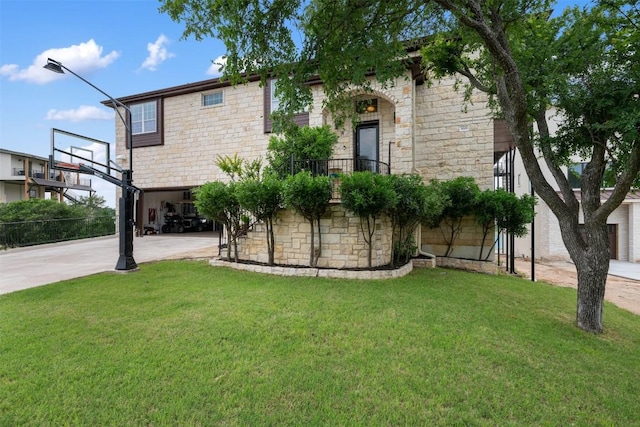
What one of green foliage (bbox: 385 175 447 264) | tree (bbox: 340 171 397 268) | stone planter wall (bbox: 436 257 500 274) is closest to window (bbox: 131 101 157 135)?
tree (bbox: 340 171 397 268)

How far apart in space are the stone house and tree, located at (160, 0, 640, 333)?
0.91m

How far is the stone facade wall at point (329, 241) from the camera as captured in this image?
7.46 meters

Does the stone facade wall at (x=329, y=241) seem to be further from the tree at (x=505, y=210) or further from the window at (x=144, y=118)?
the window at (x=144, y=118)

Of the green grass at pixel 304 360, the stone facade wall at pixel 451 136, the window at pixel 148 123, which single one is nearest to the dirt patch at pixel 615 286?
the green grass at pixel 304 360

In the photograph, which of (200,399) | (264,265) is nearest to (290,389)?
(200,399)

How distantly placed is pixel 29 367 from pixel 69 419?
1.21m

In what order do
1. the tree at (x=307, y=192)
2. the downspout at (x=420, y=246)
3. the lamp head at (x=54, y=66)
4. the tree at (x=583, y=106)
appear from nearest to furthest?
the tree at (x=583, y=106)
the tree at (x=307, y=192)
the lamp head at (x=54, y=66)
the downspout at (x=420, y=246)

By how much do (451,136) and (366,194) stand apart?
18.9 feet

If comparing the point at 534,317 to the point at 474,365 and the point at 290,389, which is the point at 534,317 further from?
the point at 290,389

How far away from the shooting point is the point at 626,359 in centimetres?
374

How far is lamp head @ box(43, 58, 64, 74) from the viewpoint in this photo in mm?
6855

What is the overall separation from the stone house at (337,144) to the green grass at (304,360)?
8.06 feet

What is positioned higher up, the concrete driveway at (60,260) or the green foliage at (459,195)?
the green foliage at (459,195)

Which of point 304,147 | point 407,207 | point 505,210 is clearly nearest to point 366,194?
point 407,207
